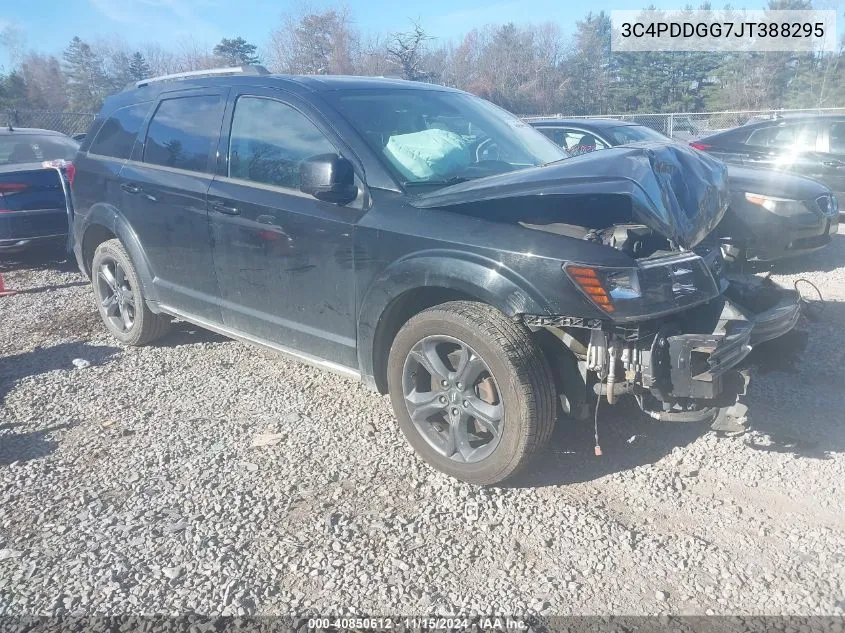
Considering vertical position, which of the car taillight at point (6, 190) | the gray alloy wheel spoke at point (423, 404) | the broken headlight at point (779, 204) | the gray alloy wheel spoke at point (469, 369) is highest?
the car taillight at point (6, 190)

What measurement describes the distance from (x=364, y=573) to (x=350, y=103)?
Result: 244 centimetres

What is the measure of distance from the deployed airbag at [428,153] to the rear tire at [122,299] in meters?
2.36

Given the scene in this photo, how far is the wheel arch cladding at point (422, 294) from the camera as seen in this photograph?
9.31 feet

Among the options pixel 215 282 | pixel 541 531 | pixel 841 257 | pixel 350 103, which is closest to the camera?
pixel 541 531

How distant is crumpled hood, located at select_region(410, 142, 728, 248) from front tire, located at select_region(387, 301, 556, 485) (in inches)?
21.0

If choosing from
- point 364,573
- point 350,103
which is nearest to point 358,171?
point 350,103

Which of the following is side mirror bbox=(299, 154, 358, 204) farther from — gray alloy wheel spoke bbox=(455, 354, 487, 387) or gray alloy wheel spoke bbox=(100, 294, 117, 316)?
gray alloy wheel spoke bbox=(100, 294, 117, 316)

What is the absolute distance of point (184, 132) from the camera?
438cm

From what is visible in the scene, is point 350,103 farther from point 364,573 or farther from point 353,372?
point 364,573

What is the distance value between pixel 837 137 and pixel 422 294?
896 centimetres

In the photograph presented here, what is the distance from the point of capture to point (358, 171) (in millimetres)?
3377

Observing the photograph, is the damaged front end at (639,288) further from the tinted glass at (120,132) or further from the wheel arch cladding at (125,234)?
the tinted glass at (120,132)

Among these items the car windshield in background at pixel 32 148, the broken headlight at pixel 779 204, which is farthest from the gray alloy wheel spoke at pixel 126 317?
the broken headlight at pixel 779 204

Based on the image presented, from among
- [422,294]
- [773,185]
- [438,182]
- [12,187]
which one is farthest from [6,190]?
[773,185]
